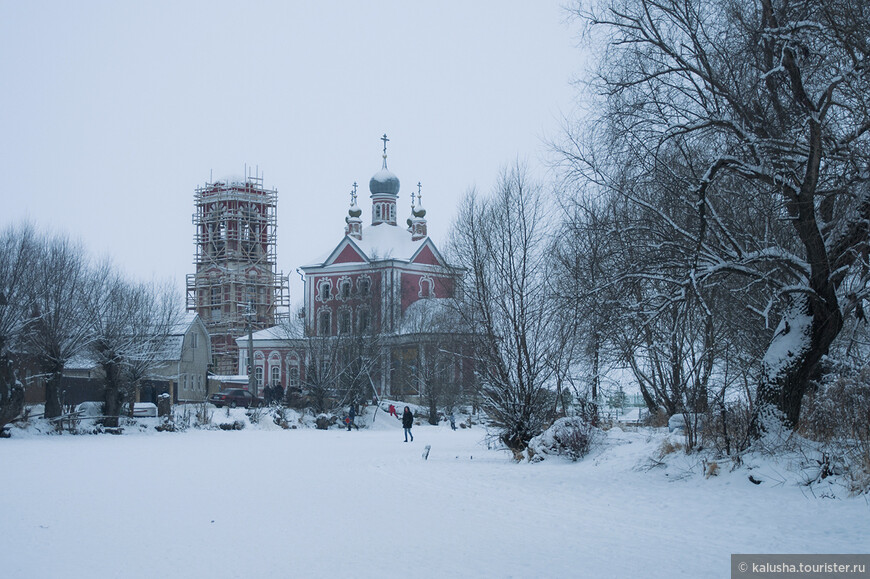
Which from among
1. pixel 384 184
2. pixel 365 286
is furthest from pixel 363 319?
pixel 384 184

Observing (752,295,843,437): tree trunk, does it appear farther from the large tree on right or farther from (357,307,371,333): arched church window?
(357,307,371,333): arched church window

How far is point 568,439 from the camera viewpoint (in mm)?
21438

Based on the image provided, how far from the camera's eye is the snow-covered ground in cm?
1023

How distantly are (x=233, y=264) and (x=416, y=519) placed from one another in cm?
9098

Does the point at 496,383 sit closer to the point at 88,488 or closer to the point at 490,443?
the point at 490,443

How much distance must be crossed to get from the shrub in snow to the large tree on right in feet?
18.9

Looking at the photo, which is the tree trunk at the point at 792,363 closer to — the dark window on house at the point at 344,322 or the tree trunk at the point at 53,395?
the tree trunk at the point at 53,395

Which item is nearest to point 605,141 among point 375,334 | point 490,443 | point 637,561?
point 637,561

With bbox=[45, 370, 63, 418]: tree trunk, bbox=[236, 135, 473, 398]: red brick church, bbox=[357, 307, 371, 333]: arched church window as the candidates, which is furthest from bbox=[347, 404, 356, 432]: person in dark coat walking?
bbox=[45, 370, 63, 418]: tree trunk

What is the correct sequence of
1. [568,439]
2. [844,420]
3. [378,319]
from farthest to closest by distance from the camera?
[378,319] < [568,439] < [844,420]

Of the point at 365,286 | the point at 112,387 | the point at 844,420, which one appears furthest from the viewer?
the point at 365,286

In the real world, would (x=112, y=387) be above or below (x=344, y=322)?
below

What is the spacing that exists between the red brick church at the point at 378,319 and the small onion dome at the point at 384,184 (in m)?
0.09

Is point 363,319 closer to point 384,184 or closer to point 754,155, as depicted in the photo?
point 384,184
